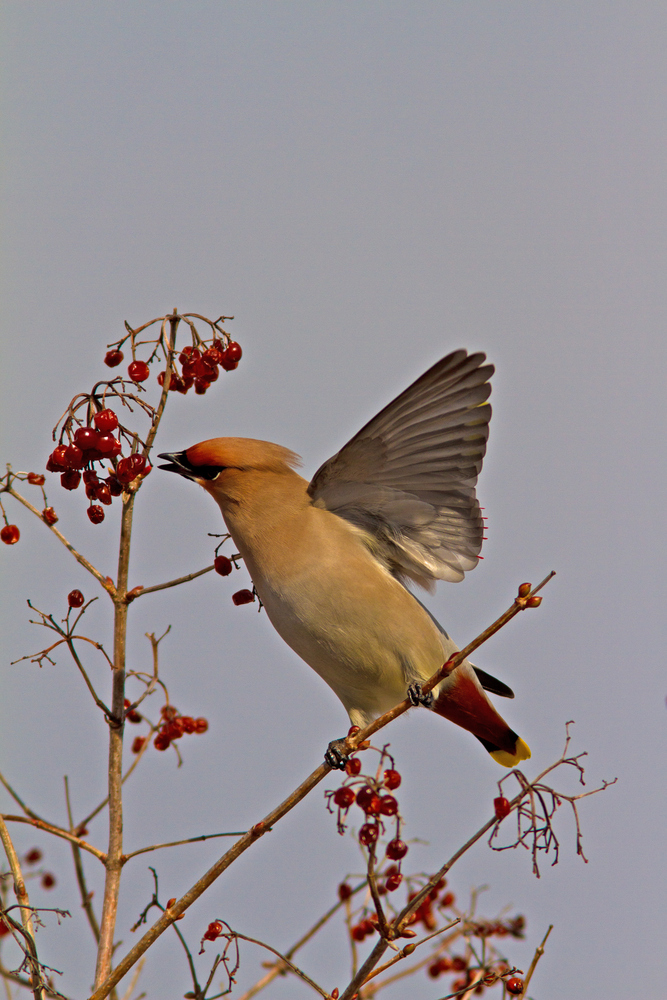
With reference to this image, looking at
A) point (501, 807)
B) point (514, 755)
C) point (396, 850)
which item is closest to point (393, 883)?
point (396, 850)

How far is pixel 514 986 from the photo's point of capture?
203 cm

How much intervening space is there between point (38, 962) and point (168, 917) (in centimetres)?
26

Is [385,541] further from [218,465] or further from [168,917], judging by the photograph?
[168,917]

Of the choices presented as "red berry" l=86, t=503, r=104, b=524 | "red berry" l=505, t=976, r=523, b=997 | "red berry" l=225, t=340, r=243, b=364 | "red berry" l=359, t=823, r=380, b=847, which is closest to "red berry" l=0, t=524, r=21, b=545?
"red berry" l=86, t=503, r=104, b=524

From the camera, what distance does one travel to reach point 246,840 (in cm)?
181

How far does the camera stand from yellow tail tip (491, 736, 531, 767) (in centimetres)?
307

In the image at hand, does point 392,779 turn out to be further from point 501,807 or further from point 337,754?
point 337,754

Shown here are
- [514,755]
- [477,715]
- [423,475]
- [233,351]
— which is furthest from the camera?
[514,755]

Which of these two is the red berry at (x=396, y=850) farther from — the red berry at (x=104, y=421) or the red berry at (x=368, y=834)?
the red berry at (x=104, y=421)

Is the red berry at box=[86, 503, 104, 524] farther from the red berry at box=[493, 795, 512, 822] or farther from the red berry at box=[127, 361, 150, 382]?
the red berry at box=[493, 795, 512, 822]

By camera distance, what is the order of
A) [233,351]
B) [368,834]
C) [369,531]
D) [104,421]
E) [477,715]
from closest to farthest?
1. [368,834]
2. [104,421]
3. [233,351]
4. [369,531]
5. [477,715]

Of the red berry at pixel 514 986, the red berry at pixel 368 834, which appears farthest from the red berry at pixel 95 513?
the red berry at pixel 514 986

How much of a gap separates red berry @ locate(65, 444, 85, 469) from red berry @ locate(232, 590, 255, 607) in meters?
0.69

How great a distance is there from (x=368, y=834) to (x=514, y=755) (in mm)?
1417
